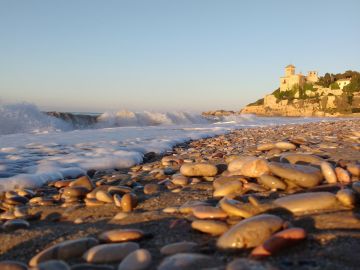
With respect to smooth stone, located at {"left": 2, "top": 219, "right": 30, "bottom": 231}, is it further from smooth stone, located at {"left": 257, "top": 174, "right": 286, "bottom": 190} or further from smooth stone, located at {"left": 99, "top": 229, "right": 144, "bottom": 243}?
smooth stone, located at {"left": 257, "top": 174, "right": 286, "bottom": 190}

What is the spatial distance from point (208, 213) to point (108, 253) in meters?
0.62

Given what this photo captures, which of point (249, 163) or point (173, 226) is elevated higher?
point (249, 163)

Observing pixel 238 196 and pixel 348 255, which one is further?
pixel 238 196

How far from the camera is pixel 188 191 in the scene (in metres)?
2.87

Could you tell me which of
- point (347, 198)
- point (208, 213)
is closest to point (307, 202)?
point (347, 198)

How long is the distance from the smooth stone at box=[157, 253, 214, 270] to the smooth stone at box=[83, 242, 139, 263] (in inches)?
7.9

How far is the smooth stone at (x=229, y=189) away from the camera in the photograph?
255 cm

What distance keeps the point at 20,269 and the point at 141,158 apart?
3.94 metres

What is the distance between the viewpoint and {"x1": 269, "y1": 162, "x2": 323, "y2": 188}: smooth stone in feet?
8.11

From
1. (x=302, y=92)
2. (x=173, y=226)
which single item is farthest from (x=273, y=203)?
(x=302, y=92)

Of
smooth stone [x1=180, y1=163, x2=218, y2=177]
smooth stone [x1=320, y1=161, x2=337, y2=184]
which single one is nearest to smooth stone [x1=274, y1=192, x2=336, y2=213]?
smooth stone [x1=320, y1=161, x2=337, y2=184]

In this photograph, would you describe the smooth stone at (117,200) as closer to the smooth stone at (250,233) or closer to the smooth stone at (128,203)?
the smooth stone at (128,203)

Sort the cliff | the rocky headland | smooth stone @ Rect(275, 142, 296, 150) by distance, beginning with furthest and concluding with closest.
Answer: the rocky headland
the cliff
smooth stone @ Rect(275, 142, 296, 150)

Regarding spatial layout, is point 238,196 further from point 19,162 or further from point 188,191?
point 19,162
